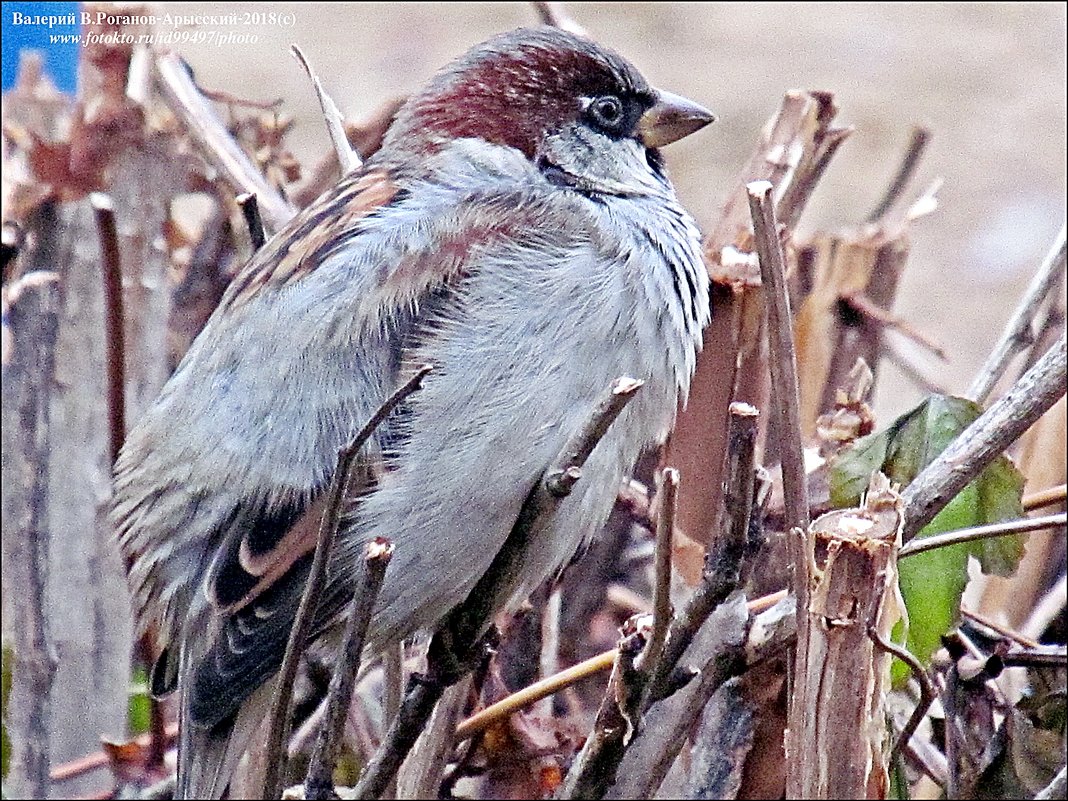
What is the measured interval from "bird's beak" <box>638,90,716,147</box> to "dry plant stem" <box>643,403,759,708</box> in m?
0.99

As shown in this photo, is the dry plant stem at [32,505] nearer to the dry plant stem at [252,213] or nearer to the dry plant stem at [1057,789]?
the dry plant stem at [252,213]

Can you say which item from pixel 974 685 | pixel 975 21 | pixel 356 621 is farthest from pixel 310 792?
pixel 975 21

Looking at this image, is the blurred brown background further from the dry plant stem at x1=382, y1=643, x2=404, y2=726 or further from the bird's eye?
the dry plant stem at x1=382, y1=643, x2=404, y2=726

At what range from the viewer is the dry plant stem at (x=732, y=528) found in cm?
138

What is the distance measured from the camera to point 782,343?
1.46 metres

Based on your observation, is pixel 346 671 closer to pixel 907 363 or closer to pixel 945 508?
pixel 945 508

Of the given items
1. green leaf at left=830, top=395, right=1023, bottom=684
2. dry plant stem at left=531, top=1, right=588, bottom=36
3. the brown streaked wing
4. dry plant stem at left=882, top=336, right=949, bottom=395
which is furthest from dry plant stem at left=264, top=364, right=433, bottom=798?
dry plant stem at left=882, top=336, right=949, bottom=395

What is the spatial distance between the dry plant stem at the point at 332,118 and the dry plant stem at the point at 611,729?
0.82 meters

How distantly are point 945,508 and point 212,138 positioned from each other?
109cm

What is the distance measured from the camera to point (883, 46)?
635 cm

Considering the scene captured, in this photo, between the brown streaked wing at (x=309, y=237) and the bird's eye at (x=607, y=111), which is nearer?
the brown streaked wing at (x=309, y=237)

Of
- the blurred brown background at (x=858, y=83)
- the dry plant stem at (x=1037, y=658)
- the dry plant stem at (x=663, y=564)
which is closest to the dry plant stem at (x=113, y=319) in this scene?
the dry plant stem at (x=663, y=564)

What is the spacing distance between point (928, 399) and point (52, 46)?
1868mm

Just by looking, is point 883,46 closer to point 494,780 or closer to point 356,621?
point 494,780
